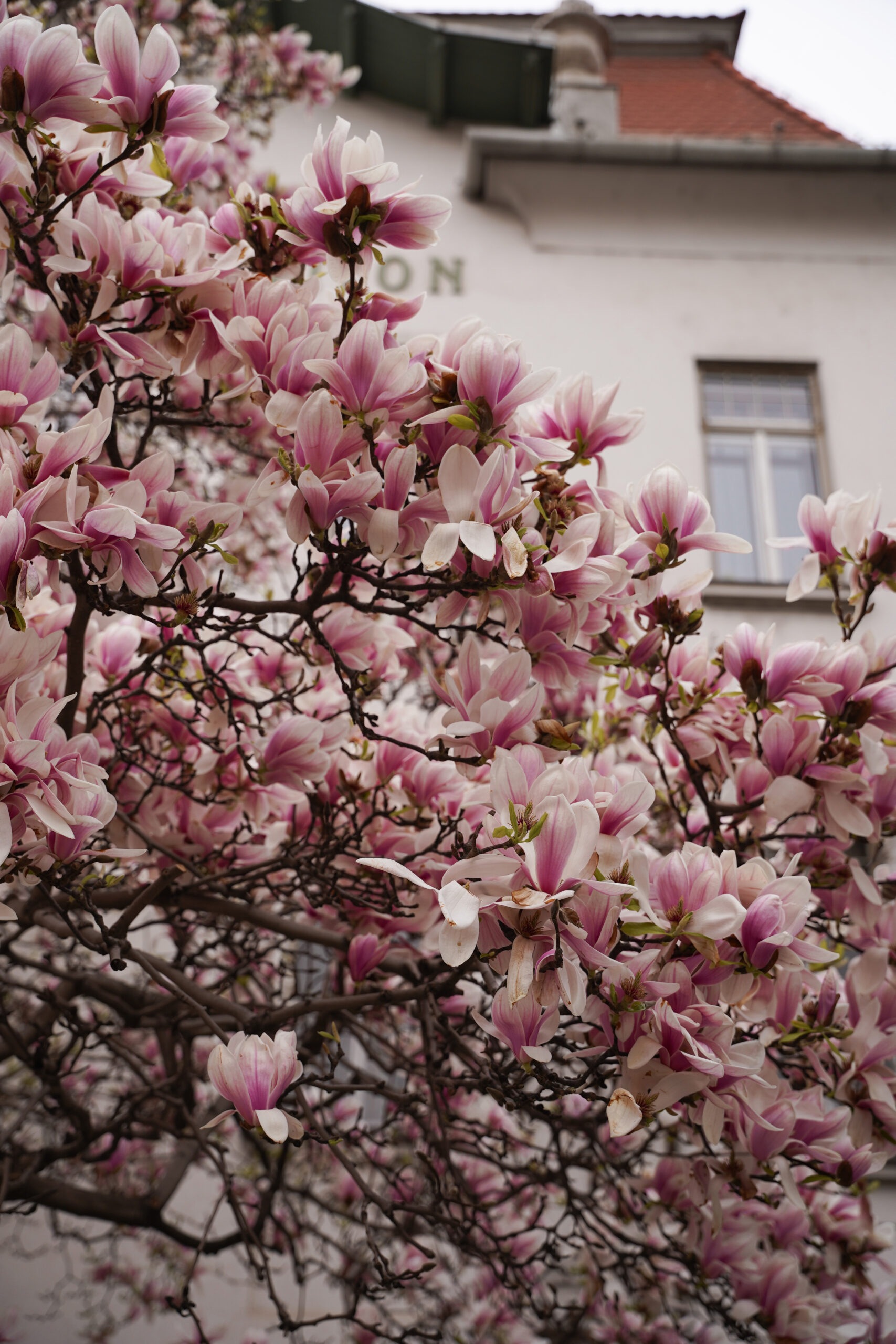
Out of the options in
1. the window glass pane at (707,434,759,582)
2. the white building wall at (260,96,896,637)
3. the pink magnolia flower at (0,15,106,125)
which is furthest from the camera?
the white building wall at (260,96,896,637)

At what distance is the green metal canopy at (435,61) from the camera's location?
689 cm

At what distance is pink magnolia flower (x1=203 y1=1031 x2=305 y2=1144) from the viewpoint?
1450 mm

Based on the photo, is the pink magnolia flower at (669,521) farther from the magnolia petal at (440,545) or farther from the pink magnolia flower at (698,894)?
the pink magnolia flower at (698,894)

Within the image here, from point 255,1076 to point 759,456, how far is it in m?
5.66

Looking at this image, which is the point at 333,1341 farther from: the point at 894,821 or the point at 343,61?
the point at 343,61

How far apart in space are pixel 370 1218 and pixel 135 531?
163 inches

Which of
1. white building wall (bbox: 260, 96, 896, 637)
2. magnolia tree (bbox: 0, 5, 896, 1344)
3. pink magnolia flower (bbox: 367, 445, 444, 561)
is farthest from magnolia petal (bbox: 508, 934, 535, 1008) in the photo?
white building wall (bbox: 260, 96, 896, 637)

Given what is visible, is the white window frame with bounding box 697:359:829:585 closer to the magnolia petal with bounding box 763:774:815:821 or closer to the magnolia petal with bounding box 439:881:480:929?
the magnolia petal with bounding box 763:774:815:821

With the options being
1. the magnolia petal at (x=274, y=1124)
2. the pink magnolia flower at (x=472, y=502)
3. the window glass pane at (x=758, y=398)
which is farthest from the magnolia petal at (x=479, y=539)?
the window glass pane at (x=758, y=398)

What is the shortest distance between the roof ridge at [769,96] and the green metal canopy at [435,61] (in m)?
2.03

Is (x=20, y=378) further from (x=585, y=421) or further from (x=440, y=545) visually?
(x=585, y=421)

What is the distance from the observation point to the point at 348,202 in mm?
1581

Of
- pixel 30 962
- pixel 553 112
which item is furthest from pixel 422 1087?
pixel 553 112

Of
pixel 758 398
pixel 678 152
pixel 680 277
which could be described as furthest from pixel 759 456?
pixel 678 152
